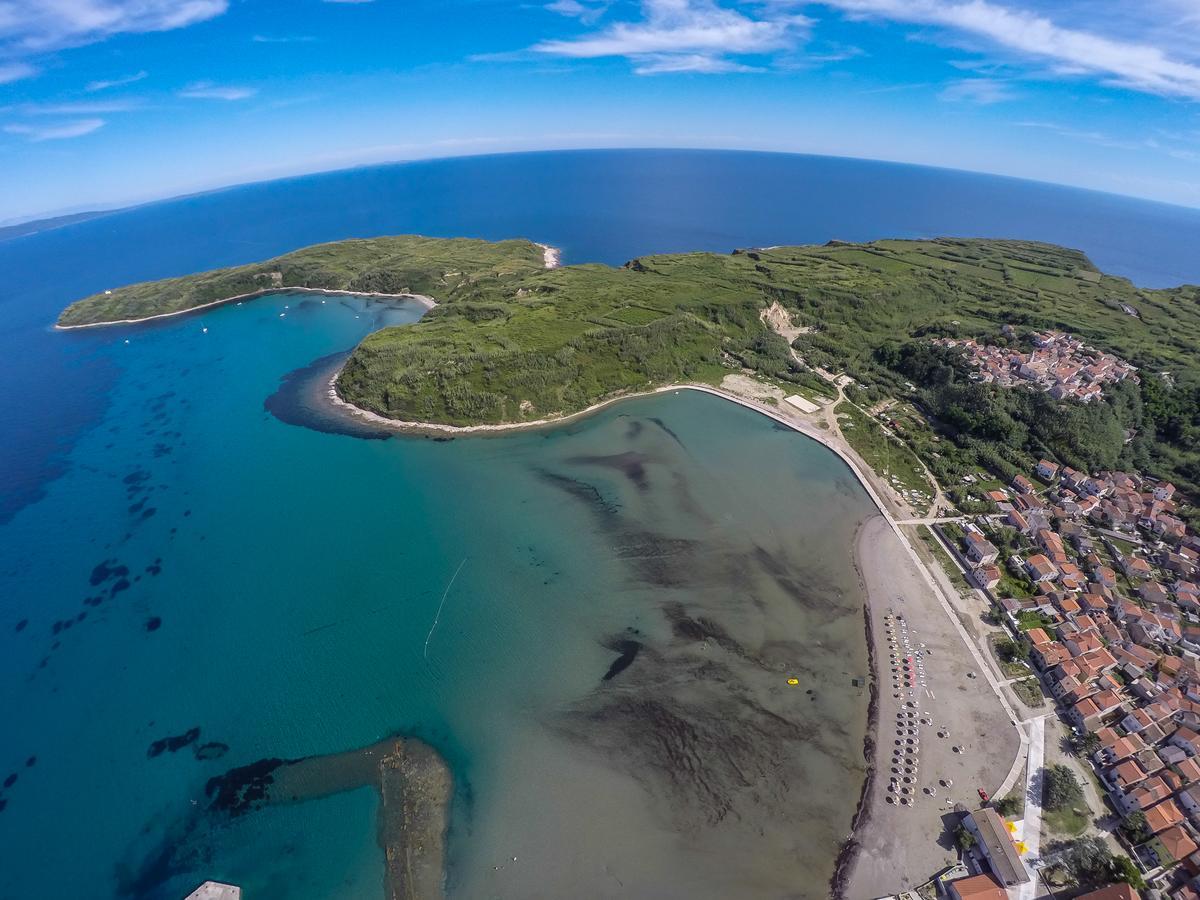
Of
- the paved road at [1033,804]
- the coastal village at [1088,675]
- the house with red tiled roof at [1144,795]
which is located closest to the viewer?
the paved road at [1033,804]

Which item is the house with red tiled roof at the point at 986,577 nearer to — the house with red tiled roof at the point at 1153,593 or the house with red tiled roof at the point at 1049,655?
the house with red tiled roof at the point at 1049,655

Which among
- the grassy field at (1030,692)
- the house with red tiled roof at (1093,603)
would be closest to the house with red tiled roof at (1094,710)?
the grassy field at (1030,692)

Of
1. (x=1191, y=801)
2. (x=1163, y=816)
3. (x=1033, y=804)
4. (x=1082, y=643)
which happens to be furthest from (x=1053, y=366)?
(x=1033, y=804)

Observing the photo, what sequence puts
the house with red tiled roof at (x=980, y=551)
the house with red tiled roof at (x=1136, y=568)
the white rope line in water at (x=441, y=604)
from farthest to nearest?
the house with red tiled roof at (x=980, y=551)
the house with red tiled roof at (x=1136, y=568)
the white rope line in water at (x=441, y=604)

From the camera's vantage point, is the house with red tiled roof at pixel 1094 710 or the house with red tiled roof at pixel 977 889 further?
the house with red tiled roof at pixel 1094 710

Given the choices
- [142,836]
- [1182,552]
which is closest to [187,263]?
[142,836]

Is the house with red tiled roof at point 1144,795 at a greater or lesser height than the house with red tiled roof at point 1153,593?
lesser
